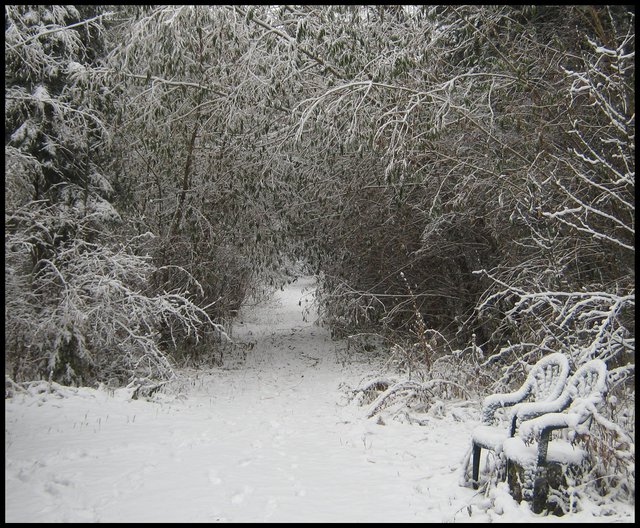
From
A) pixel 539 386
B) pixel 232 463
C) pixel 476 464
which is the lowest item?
pixel 232 463

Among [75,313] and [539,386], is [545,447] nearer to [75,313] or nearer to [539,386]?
[539,386]

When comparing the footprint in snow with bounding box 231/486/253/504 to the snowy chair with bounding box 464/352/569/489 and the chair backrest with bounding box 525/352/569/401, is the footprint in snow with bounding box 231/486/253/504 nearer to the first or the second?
the snowy chair with bounding box 464/352/569/489

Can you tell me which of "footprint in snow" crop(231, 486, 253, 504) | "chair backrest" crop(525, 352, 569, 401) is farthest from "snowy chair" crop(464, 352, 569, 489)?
"footprint in snow" crop(231, 486, 253, 504)

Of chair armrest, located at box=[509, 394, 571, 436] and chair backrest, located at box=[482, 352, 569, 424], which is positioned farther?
chair backrest, located at box=[482, 352, 569, 424]

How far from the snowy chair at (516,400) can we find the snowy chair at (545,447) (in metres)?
0.12

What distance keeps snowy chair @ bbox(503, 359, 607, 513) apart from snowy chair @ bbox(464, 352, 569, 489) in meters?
0.12

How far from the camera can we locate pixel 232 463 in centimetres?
459

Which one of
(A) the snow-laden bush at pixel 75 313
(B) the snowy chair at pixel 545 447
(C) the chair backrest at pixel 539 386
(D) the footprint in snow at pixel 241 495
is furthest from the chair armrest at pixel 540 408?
(A) the snow-laden bush at pixel 75 313

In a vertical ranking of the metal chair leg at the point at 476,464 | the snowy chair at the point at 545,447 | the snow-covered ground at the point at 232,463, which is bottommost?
the snow-covered ground at the point at 232,463

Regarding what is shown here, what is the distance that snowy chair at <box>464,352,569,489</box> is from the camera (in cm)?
369

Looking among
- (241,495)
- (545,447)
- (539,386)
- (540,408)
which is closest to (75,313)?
(241,495)

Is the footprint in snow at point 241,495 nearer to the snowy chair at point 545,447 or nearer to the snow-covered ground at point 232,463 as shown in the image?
the snow-covered ground at point 232,463

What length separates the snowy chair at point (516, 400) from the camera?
145 inches

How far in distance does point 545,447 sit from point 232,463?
2.60m
